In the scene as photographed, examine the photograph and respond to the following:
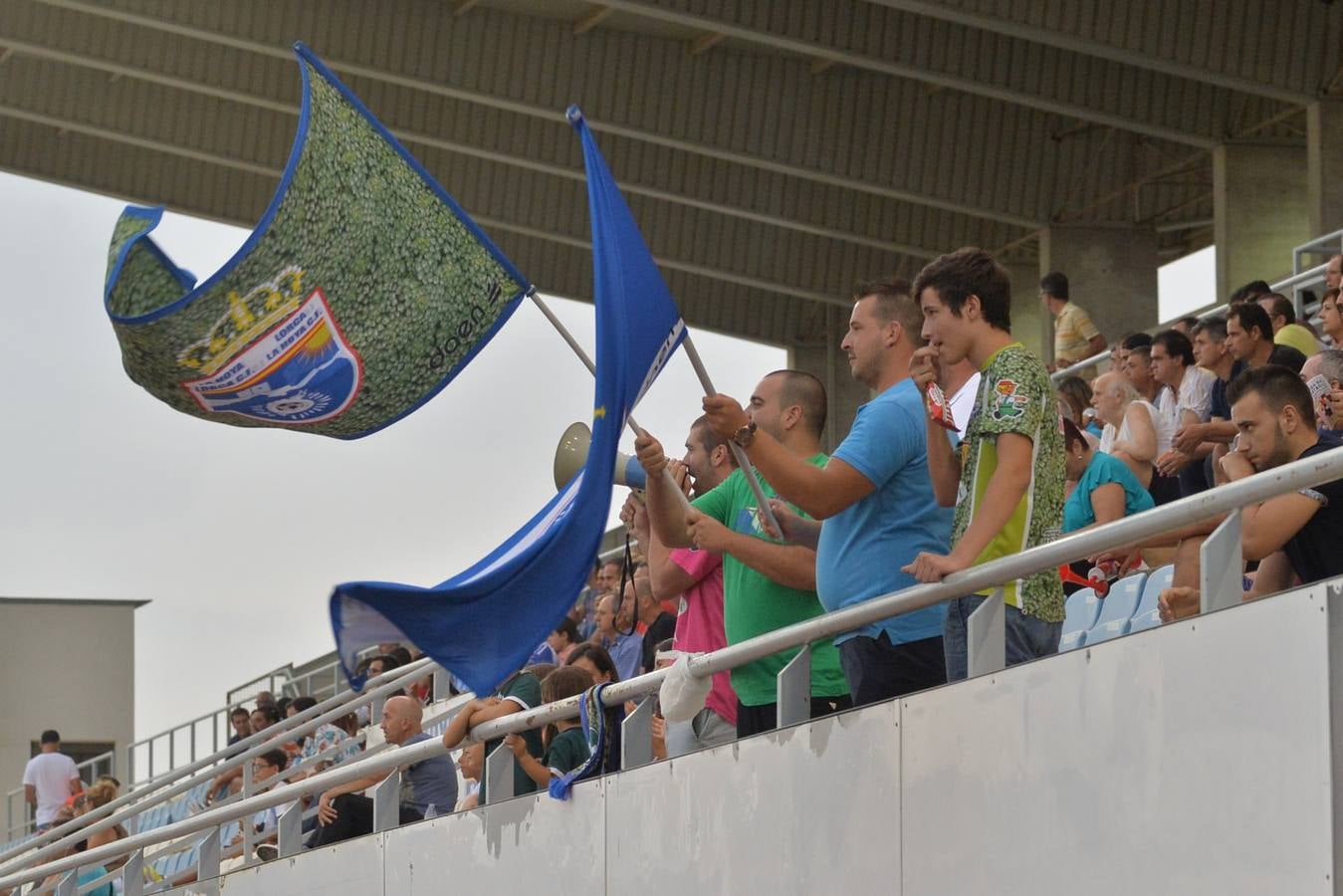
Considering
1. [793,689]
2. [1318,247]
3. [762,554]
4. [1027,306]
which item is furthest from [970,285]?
[1027,306]

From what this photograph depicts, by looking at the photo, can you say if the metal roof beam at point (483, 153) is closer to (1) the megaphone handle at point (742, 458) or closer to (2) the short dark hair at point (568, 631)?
(2) the short dark hair at point (568, 631)

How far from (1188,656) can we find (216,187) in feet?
78.0

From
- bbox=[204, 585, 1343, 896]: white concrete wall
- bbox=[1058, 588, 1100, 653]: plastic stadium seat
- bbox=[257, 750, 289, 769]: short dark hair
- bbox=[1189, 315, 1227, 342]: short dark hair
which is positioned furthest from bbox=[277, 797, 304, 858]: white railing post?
bbox=[257, 750, 289, 769]: short dark hair

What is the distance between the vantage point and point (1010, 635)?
4.52 metres

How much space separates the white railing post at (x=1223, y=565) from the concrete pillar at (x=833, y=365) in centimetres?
2255

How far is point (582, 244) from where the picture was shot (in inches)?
1018

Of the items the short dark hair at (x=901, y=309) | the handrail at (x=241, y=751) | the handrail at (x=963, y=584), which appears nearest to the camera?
the handrail at (x=963, y=584)

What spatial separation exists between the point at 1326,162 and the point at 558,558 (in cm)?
1446

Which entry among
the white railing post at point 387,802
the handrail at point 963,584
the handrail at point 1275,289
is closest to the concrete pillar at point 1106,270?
the handrail at point 1275,289

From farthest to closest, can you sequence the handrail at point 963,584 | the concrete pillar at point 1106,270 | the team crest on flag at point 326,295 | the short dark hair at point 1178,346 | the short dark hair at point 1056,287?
the concrete pillar at point 1106,270 → the short dark hair at point 1056,287 → the short dark hair at point 1178,346 → the team crest on flag at point 326,295 → the handrail at point 963,584

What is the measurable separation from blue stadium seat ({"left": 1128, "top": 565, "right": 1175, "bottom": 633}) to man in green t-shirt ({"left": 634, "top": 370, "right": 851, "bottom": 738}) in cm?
151

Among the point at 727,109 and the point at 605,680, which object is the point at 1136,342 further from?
the point at 727,109

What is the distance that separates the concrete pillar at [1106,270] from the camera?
22.4m

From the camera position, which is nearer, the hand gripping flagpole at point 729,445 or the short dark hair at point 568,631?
the hand gripping flagpole at point 729,445
